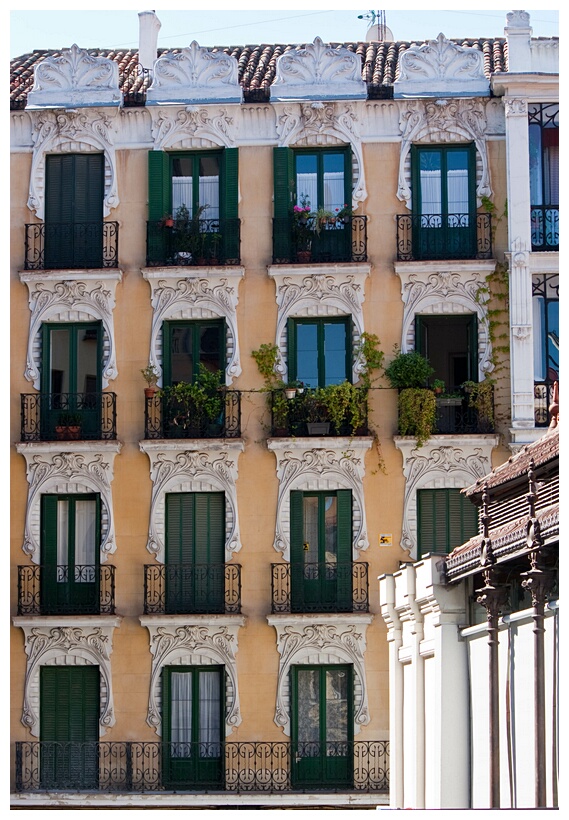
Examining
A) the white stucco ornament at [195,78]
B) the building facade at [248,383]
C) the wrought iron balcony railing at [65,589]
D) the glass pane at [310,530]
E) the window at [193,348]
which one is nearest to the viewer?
the building facade at [248,383]

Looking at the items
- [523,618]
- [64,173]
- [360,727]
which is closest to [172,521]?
[360,727]

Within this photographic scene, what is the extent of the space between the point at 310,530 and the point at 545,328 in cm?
611

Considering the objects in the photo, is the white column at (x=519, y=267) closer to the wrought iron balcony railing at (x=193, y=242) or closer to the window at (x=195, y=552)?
the wrought iron balcony railing at (x=193, y=242)

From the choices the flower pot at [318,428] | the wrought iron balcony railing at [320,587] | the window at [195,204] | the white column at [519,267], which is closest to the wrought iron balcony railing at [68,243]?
the window at [195,204]

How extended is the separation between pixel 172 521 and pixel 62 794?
5616mm

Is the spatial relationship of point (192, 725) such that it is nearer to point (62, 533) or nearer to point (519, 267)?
point (62, 533)

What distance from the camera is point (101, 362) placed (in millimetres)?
32906

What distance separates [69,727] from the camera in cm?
3159

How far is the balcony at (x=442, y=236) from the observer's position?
3238cm

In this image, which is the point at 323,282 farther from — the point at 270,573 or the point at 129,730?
the point at 129,730

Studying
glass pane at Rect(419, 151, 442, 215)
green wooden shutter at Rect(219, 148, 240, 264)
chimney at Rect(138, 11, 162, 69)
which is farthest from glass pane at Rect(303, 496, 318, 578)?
chimney at Rect(138, 11, 162, 69)

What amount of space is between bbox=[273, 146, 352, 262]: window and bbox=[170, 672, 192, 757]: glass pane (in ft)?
27.9

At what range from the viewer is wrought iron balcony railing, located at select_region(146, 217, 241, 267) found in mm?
32719

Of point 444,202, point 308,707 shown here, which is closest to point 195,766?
point 308,707
